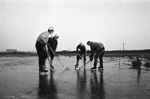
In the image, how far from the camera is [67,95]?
3.78 metres

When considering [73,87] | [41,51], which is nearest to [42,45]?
[41,51]

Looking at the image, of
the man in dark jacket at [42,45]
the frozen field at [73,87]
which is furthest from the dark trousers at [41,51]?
the frozen field at [73,87]

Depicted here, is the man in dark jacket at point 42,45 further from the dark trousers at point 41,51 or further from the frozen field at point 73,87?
the frozen field at point 73,87

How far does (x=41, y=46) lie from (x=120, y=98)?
15.8 ft

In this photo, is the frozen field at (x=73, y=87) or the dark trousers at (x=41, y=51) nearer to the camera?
the frozen field at (x=73, y=87)

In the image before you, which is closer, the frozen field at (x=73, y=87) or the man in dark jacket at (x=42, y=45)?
the frozen field at (x=73, y=87)

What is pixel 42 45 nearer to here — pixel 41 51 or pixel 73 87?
pixel 41 51

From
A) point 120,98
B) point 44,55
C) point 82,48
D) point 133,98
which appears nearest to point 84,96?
point 120,98

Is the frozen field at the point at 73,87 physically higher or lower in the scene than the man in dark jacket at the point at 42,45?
lower

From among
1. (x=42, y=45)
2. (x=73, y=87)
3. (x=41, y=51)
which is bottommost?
(x=73, y=87)

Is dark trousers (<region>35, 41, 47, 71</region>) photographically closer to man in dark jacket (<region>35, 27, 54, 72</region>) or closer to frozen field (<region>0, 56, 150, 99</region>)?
man in dark jacket (<region>35, 27, 54, 72</region>)

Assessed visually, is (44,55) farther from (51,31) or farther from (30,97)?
(30,97)

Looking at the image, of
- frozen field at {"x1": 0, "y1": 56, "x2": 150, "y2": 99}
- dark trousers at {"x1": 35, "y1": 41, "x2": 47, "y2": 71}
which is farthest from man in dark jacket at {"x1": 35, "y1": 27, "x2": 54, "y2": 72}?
frozen field at {"x1": 0, "y1": 56, "x2": 150, "y2": 99}

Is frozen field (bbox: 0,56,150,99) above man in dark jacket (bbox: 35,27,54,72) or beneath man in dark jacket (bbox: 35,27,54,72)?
beneath
